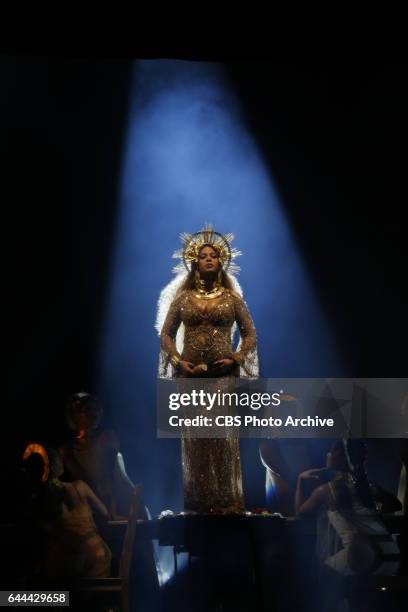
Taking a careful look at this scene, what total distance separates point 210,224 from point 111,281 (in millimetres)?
880

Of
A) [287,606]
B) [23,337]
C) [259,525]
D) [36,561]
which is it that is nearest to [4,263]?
[23,337]

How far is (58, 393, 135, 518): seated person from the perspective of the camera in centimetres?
679

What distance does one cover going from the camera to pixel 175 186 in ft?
25.3

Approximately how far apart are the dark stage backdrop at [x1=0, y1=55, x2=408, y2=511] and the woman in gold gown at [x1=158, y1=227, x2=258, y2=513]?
2.44ft

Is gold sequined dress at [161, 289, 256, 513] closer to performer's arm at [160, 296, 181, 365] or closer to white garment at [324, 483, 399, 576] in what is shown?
performer's arm at [160, 296, 181, 365]

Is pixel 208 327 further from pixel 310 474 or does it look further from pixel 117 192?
pixel 117 192

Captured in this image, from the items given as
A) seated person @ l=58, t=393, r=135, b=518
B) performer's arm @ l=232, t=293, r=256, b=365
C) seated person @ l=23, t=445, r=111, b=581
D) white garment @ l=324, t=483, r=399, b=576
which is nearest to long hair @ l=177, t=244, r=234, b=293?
performer's arm @ l=232, t=293, r=256, b=365

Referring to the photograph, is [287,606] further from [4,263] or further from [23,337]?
[4,263]

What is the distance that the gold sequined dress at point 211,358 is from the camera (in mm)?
6523

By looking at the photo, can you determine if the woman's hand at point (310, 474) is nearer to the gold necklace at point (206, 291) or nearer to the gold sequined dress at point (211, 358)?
the gold sequined dress at point (211, 358)

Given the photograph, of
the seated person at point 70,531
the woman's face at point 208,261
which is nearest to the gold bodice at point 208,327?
the woman's face at point 208,261

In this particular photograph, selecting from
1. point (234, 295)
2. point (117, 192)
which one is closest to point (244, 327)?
point (234, 295)

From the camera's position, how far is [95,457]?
688 centimetres

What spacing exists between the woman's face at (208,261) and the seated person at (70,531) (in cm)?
172
